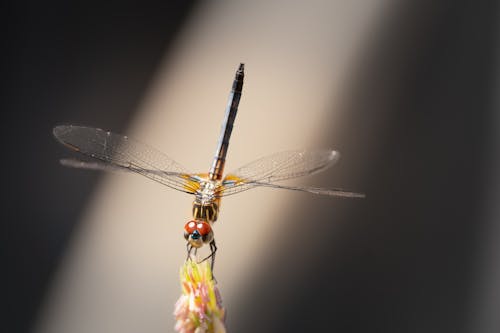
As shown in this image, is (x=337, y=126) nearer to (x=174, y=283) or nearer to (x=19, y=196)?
(x=174, y=283)

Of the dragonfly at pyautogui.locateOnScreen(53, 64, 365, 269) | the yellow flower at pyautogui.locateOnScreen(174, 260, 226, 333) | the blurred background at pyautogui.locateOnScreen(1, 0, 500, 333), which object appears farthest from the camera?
the blurred background at pyautogui.locateOnScreen(1, 0, 500, 333)

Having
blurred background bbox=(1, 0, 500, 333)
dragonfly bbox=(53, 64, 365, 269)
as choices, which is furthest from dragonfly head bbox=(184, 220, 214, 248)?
blurred background bbox=(1, 0, 500, 333)

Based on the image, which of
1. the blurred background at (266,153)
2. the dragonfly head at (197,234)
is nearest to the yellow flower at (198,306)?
the dragonfly head at (197,234)

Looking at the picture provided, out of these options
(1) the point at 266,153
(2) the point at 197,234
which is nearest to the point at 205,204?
(2) the point at 197,234

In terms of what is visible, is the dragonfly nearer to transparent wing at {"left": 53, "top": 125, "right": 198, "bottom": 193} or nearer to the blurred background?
transparent wing at {"left": 53, "top": 125, "right": 198, "bottom": 193}

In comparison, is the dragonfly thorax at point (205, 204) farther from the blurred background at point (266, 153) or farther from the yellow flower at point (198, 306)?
the blurred background at point (266, 153)

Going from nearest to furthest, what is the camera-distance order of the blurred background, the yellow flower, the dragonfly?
the yellow flower
the dragonfly
the blurred background

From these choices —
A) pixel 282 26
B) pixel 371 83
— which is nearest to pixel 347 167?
pixel 371 83

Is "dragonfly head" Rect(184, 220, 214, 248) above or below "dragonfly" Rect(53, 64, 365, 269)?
below

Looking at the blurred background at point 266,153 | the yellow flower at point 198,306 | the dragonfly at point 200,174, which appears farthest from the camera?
the blurred background at point 266,153
